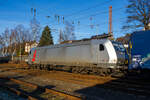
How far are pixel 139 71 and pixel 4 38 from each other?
2050 inches

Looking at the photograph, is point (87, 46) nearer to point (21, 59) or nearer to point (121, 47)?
point (121, 47)

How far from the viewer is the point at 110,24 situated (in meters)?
23.6

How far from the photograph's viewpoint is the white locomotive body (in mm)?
12094

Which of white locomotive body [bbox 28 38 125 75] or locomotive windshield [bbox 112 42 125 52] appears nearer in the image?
white locomotive body [bbox 28 38 125 75]

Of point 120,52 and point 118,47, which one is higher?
point 118,47

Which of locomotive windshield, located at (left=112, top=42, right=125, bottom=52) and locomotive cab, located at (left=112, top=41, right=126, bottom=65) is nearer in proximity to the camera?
locomotive cab, located at (left=112, top=41, right=126, bottom=65)

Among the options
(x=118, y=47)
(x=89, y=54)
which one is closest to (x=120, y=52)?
(x=118, y=47)

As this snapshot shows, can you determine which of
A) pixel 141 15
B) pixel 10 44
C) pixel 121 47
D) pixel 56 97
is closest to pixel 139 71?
pixel 121 47

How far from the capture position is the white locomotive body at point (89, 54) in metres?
12.1

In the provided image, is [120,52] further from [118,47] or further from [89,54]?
[89,54]

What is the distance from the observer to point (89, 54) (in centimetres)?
1358

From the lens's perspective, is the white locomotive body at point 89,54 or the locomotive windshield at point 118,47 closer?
the white locomotive body at point 89,54

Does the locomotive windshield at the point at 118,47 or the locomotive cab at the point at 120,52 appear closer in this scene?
the locomotive cab at the point at 120,52

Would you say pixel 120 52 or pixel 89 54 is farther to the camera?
pixel 89 54
